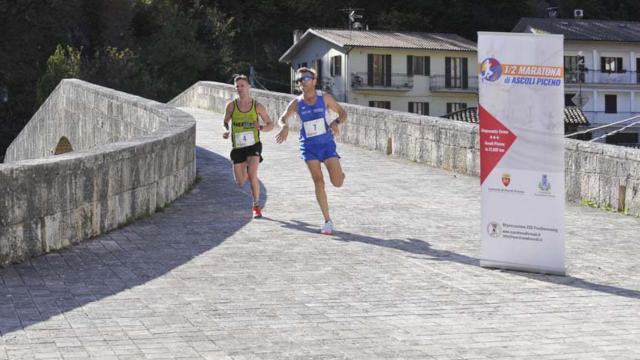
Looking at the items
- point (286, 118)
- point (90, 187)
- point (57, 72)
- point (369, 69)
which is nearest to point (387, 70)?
point (369, 69)

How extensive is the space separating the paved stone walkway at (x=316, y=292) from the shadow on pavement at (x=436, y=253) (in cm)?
2

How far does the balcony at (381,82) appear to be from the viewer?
62906 millimetres

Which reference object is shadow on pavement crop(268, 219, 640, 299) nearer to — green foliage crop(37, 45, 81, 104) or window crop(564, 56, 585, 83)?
green foliage crop(37, 45, 81, 104)

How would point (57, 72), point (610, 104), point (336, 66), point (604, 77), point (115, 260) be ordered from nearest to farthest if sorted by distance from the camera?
point (115, 260) < point (57, 72) < point (336, 66) < point (604, 77) < point (610, 104)

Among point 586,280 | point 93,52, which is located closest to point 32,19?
point 93,52

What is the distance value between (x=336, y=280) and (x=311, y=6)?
60.9 metres

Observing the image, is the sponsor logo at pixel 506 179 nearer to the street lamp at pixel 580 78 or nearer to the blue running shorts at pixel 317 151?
the blue running shorts at pixel 317 151

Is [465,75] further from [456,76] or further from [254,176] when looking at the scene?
[254,176]

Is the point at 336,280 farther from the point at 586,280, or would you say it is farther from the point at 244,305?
the point at 586,280

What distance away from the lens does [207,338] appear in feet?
20.7

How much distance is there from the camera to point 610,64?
69.5 meters

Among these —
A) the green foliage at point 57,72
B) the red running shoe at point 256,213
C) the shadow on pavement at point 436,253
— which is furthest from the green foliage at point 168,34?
A: the shadow on pavement at point 436,253

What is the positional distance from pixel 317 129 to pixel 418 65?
55049mm

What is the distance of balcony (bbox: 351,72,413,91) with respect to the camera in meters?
62.9
